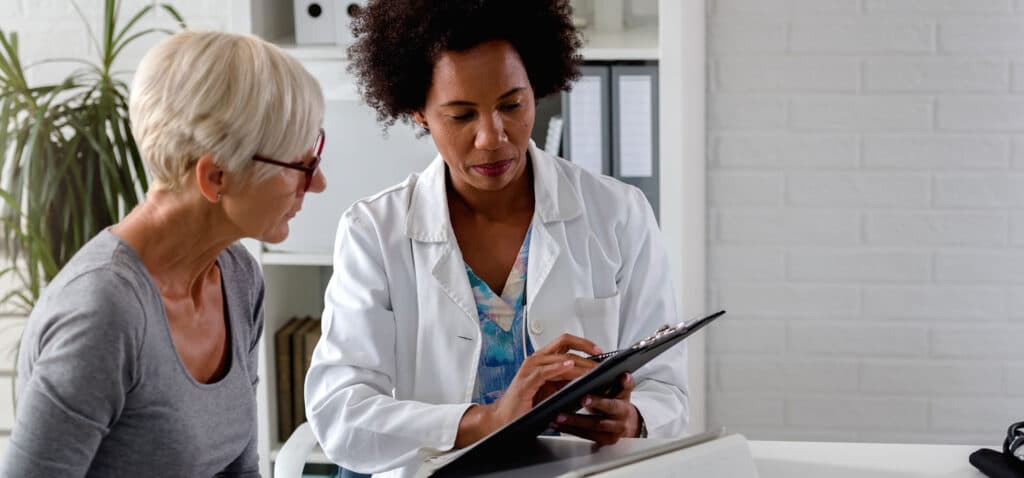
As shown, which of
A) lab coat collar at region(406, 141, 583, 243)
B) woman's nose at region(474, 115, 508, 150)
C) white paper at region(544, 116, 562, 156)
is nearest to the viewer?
woman's nose at region(474, 115, 508, 150)

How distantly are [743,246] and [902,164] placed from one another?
0.40 metres

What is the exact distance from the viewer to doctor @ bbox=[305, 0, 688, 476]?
5.34 ft

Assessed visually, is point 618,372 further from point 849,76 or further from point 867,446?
point 849,76

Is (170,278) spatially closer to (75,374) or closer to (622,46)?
(75,374)

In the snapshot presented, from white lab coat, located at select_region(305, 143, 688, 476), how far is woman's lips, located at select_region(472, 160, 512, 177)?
0.11 m

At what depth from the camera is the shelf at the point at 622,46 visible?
2355 millimetres

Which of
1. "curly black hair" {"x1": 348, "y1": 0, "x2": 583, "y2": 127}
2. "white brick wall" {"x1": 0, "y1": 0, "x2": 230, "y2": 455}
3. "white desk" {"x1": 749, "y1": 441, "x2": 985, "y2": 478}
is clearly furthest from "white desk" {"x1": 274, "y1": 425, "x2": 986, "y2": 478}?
"white brick wall" {"x1": 0, "y1": 0, "x2": 230, "y2": 455}

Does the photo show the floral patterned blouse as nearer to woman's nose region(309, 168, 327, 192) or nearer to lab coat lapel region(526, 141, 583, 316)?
lab coat lapel region(526, 141, 583, 316)

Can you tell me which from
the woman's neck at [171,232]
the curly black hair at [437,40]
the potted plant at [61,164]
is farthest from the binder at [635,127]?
the woman's neck at [171,232]

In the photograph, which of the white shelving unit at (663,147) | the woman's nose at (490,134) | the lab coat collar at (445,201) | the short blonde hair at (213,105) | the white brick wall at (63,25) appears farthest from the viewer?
the white brick wall at (63,25)

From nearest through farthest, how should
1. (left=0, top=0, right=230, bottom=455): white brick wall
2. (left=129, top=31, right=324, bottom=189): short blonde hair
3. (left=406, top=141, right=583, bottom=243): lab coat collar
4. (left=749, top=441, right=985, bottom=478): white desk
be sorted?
(left=129, top=31, right=324, bottom=189): short blonde hair
(left=749, top=441, right=985, bottom=478): white desk
(left=406, top=141, right=583, bottom=243): lab coat collar
(left=0, top=0, right=230, bottom=455): white brick wall

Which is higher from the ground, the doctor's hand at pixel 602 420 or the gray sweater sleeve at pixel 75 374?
the gray sweater sleeve at pixel 75 374

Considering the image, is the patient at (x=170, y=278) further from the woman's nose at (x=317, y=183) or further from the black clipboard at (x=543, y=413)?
the black clipboard at (x=543, y=413)

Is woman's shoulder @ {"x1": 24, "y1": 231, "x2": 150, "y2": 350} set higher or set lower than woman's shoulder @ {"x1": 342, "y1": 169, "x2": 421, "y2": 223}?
lower
